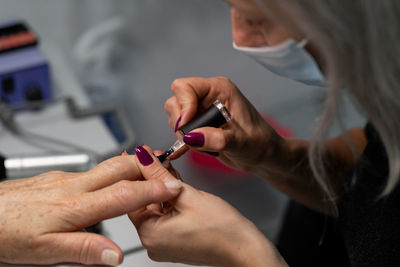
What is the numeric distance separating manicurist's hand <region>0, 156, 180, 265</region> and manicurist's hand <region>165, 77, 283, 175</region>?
171 mm

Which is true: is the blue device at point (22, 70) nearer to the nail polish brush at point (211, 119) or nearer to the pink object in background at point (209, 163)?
the nail polish brush at point (211, 119)

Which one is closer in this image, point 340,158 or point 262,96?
point 340,158

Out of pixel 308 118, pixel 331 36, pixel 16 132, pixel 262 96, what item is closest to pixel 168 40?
pixel 262 96

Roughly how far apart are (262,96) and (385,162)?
1.34m

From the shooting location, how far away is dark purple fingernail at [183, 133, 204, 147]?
67 centimetres

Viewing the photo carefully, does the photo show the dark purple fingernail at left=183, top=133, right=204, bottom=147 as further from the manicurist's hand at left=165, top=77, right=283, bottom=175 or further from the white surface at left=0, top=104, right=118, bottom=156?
the white surface at left=0, top=104, right=118, bottom=156

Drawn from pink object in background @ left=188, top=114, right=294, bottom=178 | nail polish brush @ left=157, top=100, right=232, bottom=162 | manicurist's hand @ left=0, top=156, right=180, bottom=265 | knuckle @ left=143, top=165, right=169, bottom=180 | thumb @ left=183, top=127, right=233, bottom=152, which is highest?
nail polish brush @ left=157, top=100, right=232, bottom=162

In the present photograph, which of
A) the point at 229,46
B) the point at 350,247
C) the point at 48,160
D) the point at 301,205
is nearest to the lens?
the point at 350,247

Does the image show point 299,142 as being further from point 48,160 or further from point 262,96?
point 262,96

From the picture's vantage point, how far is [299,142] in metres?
0.91

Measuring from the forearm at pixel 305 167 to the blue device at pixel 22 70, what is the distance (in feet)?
2.09

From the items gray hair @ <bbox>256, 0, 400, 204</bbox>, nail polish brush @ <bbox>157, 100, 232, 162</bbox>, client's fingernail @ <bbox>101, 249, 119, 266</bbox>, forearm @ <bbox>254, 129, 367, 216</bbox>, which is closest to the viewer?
gray hair @ <bbox>256, 0, 400, 204</bbox>

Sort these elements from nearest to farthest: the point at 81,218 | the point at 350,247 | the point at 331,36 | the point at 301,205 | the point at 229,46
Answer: the point at 331,36 → the point at 81,218 → the point at 350,247 → the point at 301,205 → the point at 229,46

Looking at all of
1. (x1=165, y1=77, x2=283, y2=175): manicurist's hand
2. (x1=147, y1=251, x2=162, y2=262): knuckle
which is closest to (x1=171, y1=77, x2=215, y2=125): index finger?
(x1=165, y1=77, x2=283, y2=175): manicurist's hand
